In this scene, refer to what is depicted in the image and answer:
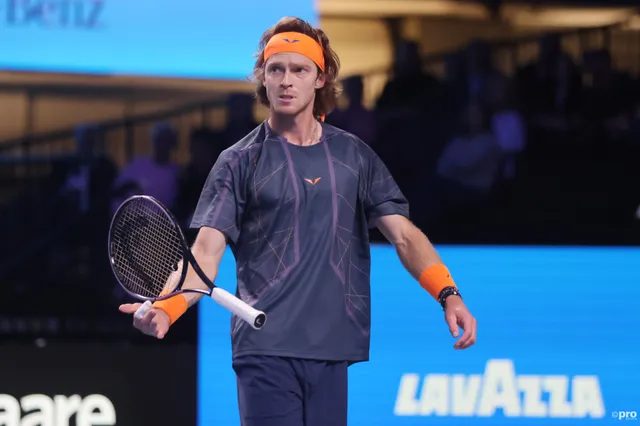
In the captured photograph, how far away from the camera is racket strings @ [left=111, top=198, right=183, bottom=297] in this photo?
331 cm

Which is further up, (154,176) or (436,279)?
(154,176)

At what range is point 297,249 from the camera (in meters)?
3.23

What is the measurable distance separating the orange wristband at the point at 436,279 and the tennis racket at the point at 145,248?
648mm

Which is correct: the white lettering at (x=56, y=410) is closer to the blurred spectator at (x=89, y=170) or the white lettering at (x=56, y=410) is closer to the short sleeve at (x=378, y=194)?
the blurred spectator at (x=89, y=170)

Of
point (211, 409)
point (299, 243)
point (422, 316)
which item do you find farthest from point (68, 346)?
point (299, 243)

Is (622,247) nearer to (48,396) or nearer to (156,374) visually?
(156,374)

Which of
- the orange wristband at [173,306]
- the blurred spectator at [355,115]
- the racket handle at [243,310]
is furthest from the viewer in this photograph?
the blurred spectator at [355,115]

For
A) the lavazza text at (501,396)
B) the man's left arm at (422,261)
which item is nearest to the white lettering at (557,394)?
the lavazza text at (501,396)

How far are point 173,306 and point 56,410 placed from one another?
269 cm

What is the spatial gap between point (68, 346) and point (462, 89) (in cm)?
244

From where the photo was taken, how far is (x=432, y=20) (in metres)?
5.96

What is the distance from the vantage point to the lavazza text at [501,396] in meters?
5.42

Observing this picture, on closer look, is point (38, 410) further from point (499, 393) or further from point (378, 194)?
point (378, 194)

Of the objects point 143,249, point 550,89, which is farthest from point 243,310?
point 550,89
